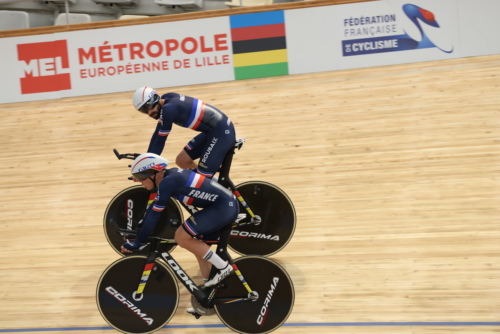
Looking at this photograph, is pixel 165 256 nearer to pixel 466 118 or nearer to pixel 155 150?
pixel 155 150

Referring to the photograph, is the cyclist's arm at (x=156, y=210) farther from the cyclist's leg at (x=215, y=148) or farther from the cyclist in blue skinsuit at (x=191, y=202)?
the cyclist's leg at (x=215, y=148)

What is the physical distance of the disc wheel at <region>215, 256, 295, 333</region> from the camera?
329 centimetres

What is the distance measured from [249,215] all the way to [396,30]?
4249mm

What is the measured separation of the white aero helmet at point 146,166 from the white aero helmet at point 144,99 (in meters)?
0.75

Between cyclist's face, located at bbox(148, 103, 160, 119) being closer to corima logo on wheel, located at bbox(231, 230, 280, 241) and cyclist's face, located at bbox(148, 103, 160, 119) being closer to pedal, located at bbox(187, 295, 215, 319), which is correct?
corima logo on wheel, located at bbox(231, 230, 280, 241)

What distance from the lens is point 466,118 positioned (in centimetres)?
597

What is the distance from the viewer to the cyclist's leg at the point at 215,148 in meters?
4.00

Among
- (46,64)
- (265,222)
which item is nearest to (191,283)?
(265,222)

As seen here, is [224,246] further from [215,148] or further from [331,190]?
[331,190]

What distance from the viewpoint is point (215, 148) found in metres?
4.02

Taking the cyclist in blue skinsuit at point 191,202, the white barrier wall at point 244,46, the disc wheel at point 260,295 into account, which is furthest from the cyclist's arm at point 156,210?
the white barrier wall at point 244,46

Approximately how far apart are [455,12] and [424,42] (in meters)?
0.55

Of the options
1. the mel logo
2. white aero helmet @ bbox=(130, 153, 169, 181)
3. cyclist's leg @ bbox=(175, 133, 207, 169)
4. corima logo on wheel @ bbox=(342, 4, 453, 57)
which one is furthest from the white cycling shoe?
the mel logo

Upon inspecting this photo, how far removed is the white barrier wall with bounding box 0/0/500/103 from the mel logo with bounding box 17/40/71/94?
0.05 feet
